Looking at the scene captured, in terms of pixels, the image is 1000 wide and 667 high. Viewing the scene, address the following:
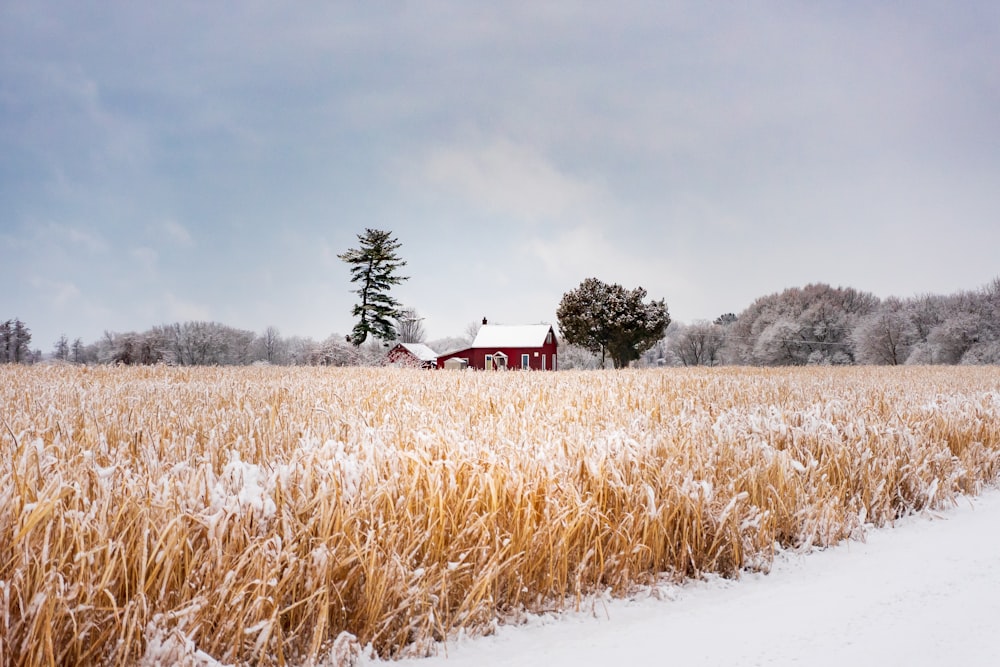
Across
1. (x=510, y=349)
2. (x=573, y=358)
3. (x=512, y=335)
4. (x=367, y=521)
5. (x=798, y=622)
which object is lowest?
(x=798, y=622)

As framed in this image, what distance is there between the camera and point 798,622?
7.05 ft

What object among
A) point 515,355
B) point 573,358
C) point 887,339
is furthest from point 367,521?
point 573,358

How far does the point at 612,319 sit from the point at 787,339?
21.9m

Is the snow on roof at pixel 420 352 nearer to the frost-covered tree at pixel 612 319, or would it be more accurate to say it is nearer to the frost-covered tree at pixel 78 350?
the frost-covered tree at pixel 612 319

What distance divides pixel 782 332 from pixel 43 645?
64.1 metres

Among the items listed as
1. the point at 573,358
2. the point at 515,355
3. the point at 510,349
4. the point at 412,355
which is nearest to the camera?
the point at 412,355

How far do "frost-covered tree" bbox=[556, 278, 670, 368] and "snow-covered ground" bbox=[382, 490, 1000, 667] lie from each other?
152ft

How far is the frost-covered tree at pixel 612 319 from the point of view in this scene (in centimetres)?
4909

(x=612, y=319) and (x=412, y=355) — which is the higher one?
(x=612, y=319)

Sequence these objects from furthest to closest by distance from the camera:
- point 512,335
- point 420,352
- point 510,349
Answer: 1. point 420,352
2. point 512,335
3. point 510,349

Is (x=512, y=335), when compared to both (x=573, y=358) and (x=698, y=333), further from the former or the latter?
(x=698, y=333)

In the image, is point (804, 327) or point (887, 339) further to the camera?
point (804, 327)

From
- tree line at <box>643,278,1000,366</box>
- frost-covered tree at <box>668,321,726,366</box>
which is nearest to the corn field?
tree line at <box>643,278,1000,366</box>

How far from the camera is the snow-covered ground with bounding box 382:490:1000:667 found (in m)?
1.88
